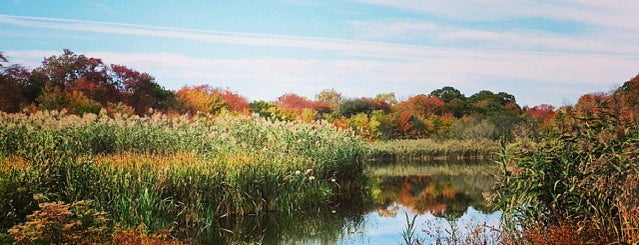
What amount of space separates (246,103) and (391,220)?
25.2 metres

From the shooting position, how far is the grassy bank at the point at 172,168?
9.12m

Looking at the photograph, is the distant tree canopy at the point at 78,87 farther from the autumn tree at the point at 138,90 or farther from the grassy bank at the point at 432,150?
A: the grassy bank at the point at 432,150

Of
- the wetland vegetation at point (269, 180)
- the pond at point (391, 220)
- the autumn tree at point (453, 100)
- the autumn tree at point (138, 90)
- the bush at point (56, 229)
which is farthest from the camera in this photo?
the autumn tree at point (453, 100)

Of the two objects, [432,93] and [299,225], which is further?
[432,93]

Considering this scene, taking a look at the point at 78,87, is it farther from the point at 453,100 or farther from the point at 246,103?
the point at 453,100

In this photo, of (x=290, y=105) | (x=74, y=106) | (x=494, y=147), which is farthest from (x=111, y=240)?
(x=290, y=105)

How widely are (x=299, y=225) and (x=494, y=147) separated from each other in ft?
73.1

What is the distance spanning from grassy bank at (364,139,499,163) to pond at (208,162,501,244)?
10.7m

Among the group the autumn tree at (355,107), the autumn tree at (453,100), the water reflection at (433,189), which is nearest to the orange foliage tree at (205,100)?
the autumn tree at (355,107)

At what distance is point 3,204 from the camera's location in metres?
7.90

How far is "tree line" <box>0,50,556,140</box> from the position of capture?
21.6m

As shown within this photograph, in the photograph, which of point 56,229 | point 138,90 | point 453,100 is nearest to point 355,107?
point 453,100

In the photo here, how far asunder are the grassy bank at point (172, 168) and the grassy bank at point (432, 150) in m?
12.5

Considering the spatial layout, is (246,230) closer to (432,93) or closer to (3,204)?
(3,204)
